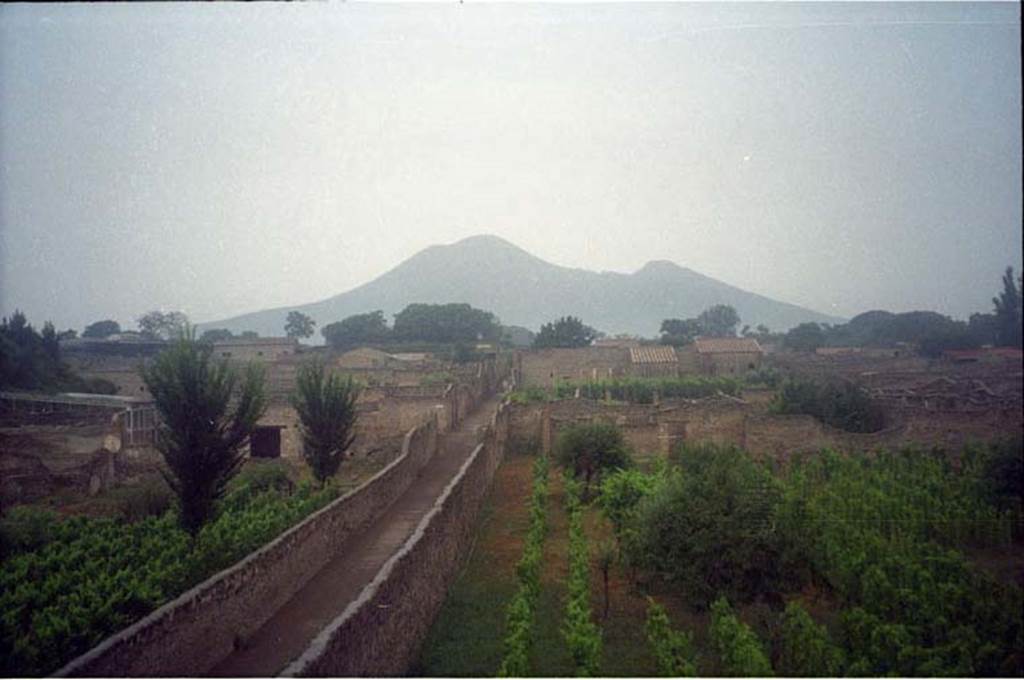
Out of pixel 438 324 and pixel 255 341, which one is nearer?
pixel 255 341

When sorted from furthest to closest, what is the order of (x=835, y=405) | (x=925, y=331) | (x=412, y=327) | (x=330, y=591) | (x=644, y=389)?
(x=412, y=327) → (x=644, y=389) → (x=835, y=405) → (x=925, y=331) → (x=330, y=591)

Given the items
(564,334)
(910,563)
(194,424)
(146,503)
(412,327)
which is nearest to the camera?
(910,563)

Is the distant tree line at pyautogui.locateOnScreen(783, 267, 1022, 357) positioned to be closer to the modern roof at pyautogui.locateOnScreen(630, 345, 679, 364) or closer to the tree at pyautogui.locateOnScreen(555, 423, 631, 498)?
the tree at pyautogui.locateOnScreen(555, 423, 631, 498)

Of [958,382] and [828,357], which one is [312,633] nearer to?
[958,382]

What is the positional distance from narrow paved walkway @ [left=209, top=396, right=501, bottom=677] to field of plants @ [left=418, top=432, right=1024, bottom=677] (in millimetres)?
1574

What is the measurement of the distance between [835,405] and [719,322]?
112 feet

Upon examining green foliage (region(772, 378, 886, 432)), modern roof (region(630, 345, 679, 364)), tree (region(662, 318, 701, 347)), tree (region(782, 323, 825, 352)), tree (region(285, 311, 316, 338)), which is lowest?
green foliage (region(772, 378, 886, 432))

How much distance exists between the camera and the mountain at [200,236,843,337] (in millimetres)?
39969

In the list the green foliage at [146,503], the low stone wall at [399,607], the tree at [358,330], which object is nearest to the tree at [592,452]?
the low stone wall at [399,607]

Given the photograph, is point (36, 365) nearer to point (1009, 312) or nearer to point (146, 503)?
point (146, 503)

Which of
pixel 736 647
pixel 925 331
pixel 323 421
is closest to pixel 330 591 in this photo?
pixel 736 647

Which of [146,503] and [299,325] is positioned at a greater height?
[299,325]

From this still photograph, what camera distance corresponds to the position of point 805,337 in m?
50.8

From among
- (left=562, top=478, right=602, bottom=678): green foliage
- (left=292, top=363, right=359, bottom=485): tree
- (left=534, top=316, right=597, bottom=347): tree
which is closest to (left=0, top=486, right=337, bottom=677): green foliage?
(left=292, top=363, right=359, bottom=485): tree
